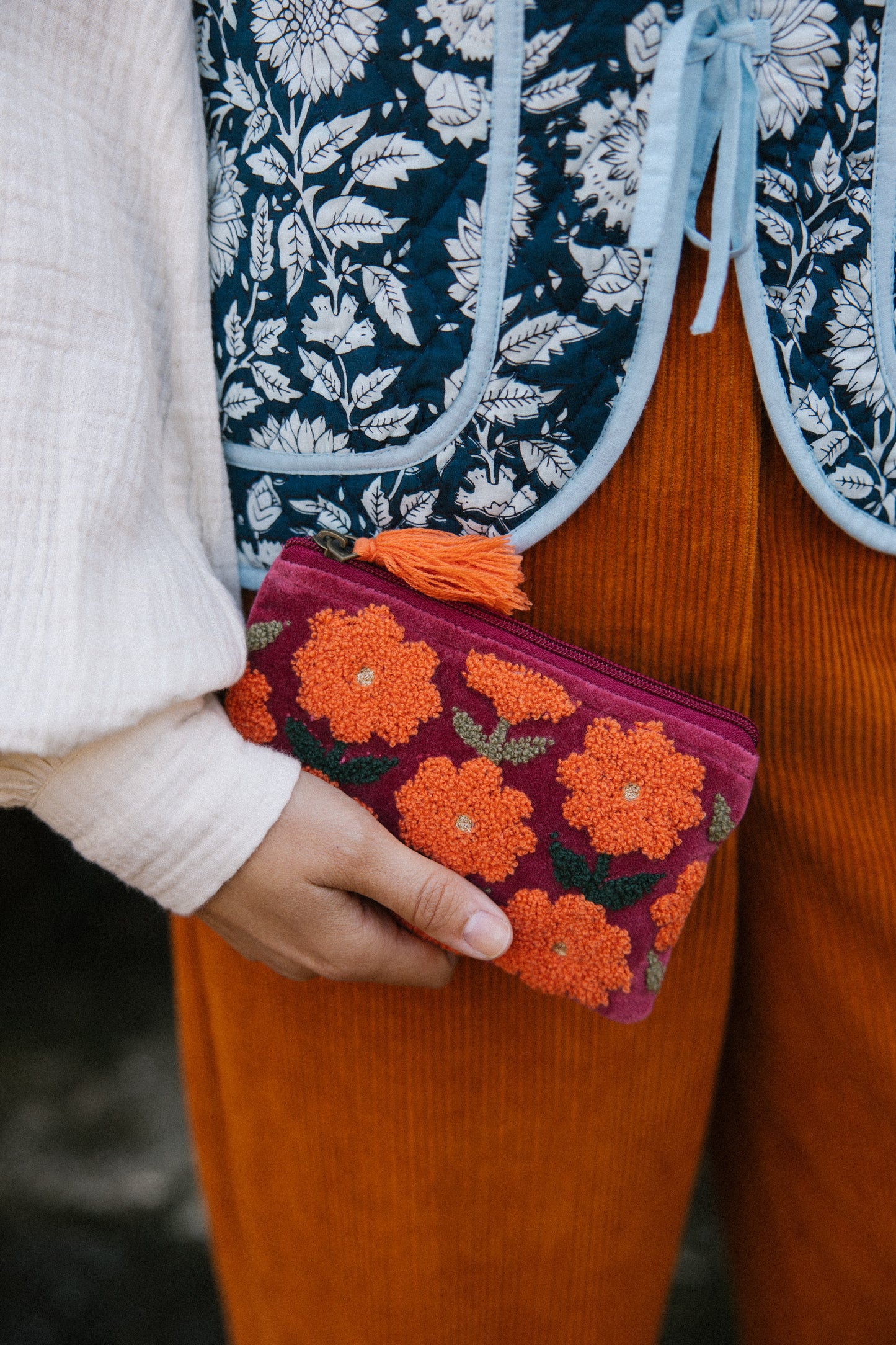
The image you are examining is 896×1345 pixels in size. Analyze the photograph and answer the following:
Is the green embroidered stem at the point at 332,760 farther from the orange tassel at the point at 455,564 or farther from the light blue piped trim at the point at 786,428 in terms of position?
the light blue piped trim at the point at 786,428

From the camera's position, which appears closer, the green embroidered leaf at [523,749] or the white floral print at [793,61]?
the white floral print at [793,61]

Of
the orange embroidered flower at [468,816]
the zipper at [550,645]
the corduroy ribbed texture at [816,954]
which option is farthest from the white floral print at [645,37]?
the orange embroidered flower at [468,816]

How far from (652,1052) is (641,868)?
0.89 ft

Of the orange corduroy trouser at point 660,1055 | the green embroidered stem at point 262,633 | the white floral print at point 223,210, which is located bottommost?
the orange corduroy trouser at point 660,1055

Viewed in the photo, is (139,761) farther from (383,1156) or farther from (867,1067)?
(867,1067)

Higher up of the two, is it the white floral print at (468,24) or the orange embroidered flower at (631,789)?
the white floral print at (468,24)

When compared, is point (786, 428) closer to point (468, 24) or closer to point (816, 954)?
point (468, 24)

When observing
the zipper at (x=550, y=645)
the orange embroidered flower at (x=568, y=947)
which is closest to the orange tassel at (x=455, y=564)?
the zipper at (x=550, y=645)

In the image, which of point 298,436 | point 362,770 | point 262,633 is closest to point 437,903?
point 362,770

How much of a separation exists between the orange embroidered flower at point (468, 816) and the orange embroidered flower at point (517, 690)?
46 millimetres

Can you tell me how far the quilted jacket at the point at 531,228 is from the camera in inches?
21.8

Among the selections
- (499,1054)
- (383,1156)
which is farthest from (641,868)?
(383,1156)

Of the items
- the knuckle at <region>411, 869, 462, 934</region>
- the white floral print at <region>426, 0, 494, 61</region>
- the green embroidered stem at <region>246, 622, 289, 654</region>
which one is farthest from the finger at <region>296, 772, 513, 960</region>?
the white floral print at <region>426, 0, 494, 61</region>

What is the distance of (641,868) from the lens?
67 centimetres
